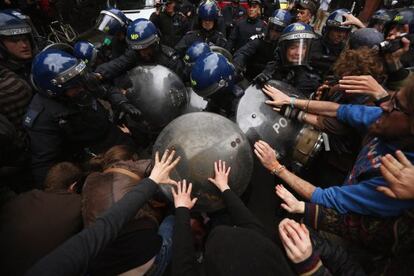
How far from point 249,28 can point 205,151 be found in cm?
417

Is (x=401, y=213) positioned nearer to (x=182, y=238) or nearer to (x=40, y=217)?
(x=182, y=238)

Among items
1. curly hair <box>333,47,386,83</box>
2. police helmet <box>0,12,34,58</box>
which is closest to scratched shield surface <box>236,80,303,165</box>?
curly hair <box>333,47,386,83</box>

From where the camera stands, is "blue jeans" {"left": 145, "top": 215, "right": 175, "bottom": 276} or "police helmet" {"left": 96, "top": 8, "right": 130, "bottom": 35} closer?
"blue jeans" {"left": 145, "top": 215, "right": 175, "bottom": 276}

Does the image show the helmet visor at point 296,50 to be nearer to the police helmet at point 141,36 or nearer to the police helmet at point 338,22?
the police helmet at point 338,22

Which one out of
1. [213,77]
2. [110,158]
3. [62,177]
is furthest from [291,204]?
[62,177]

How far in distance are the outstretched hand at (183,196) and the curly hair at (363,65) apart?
5.78ft

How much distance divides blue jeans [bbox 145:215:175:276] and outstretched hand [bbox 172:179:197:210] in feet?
1.40

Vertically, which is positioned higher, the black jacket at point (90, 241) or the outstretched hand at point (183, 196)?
the black jacket at point (90, 241)

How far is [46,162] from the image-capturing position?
2502 mm

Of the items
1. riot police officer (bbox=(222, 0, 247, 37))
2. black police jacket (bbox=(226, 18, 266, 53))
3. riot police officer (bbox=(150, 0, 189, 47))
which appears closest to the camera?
black police jacket (bbox=(226, 18, 266, 53))

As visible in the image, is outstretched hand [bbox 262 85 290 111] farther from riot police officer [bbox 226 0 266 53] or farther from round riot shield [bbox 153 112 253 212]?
riot police officer [bbox 226 0 266 53]

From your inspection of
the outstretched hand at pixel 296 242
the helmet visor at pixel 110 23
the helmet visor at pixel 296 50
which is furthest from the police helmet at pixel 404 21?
the helmet visor at pixel 110 23

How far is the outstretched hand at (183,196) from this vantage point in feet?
6.34

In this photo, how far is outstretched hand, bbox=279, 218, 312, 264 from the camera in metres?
1.48
